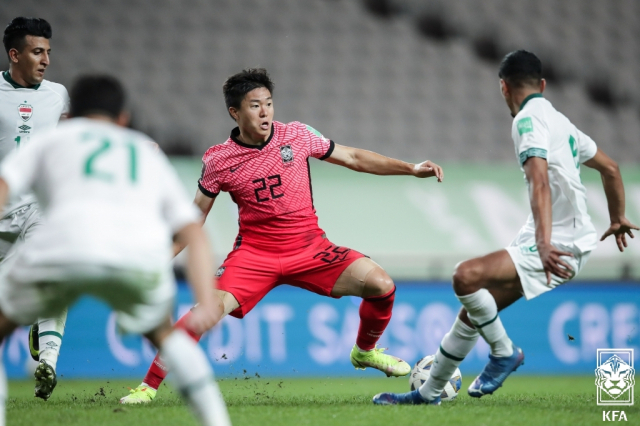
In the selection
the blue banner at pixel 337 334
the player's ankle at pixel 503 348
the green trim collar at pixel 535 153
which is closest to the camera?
the green trim collar at pixel 535 153

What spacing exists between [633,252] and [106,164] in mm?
8266

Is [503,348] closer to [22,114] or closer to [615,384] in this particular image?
[615,384]

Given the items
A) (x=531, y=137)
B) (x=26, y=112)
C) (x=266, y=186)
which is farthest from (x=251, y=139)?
(x=531, y=137)

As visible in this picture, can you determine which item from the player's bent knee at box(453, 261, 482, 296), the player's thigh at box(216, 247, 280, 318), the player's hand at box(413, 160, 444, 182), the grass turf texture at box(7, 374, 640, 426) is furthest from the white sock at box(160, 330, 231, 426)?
the player's hand at box(413, 160, 444, 182)

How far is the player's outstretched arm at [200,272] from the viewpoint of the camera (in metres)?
2.82

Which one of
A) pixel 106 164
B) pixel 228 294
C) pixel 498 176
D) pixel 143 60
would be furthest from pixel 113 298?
pixel 143 60

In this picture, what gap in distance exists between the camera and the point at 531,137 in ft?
14.3

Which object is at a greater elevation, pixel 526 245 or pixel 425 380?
pixel 526 245

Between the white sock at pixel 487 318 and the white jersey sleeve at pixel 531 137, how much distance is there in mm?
778

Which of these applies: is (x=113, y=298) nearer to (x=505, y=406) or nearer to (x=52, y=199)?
(x=52, y=199)

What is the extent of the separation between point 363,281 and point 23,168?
2.69 m

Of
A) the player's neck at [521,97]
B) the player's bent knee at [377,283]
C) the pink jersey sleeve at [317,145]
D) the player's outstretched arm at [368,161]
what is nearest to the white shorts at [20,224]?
the pink jersey sleeve at [317,145]

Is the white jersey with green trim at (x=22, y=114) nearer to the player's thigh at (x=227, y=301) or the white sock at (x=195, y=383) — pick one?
the player's thigh at (x=227, y=301)

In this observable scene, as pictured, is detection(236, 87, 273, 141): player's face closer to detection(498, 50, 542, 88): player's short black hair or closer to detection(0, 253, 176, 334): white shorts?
detection(498, 50, 542, 88): player's short black hair
